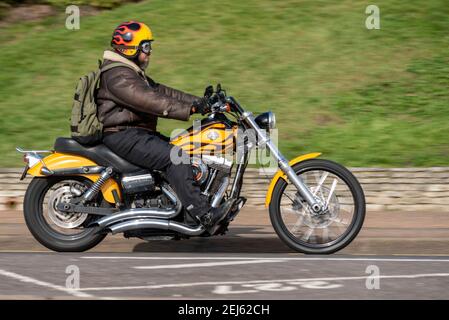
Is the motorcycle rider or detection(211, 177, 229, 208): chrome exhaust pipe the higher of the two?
the motorcycle rider

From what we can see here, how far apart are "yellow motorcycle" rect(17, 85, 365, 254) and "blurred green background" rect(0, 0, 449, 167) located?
3.24 meters

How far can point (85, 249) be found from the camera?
8.27 meters

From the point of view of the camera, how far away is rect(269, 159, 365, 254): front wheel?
8023 millimetres

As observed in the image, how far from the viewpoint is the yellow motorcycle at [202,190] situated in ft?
26.2

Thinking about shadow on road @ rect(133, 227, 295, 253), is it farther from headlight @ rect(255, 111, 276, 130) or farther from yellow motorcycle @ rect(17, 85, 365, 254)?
headlight @ rect(255, 111, 276, 130)

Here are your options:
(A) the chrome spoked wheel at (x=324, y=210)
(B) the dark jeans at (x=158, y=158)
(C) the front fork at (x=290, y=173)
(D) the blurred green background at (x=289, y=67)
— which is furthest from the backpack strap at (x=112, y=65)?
(D) the blurred green background at (x=289, y=67)

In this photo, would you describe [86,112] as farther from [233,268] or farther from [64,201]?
[233,268]

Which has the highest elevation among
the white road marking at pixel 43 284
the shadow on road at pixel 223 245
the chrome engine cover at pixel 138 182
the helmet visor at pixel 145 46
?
the helmet visor at pixel 145 46

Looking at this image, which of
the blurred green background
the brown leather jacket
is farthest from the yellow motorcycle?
the blurred green background

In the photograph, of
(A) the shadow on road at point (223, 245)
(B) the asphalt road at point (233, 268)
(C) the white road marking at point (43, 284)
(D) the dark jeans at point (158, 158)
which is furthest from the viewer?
(A) the shadow on road at point (223, 245)

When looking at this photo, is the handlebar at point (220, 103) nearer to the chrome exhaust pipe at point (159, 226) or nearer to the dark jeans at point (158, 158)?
the dark jeans at point (158, 158)

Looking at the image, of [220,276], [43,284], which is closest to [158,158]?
[220,276]

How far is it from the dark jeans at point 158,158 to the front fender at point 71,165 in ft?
0.83

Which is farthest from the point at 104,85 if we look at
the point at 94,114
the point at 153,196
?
the point at 153,196
